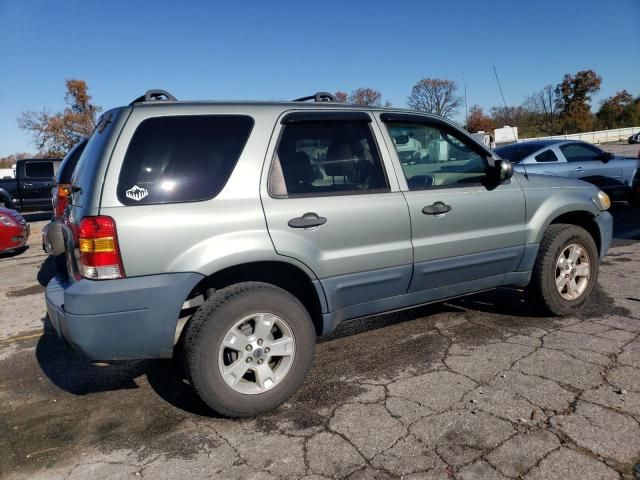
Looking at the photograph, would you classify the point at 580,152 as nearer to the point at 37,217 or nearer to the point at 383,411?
the point at 383,411

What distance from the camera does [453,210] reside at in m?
3.60

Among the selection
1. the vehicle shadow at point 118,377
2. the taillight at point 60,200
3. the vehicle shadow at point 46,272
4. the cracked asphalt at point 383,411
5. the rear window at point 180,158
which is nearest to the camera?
the cracked asphalt at point 383,411

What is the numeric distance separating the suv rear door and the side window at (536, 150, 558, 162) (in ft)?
23.7

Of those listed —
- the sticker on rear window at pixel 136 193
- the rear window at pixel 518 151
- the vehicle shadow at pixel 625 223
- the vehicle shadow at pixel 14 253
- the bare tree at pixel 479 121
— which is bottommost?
the vehicle shadow at pixel 625 223

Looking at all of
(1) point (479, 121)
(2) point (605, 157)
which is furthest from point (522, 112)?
(2) point (605, 157)

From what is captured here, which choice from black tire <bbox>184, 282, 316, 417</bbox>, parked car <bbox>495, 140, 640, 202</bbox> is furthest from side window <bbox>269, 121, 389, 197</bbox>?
parked car <bbox>495, 140, 640, 202</bbox>

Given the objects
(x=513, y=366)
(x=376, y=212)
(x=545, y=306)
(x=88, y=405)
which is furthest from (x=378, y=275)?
(x=88, y=405)

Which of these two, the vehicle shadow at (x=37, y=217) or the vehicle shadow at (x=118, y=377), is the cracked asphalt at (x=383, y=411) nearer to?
the vehicle shadow at (x=118, y=377)

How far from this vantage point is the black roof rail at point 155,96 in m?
3.05

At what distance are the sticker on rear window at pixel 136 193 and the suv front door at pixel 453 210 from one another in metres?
1.73

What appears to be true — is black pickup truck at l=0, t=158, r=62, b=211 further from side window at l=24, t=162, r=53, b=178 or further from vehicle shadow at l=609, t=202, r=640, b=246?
vehicle shadow at l=609, t=202, r=640, b=246

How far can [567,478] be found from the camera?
2227 millimetres

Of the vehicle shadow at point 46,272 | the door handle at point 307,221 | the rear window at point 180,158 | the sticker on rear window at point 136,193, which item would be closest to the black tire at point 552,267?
the door handle at point 307,221

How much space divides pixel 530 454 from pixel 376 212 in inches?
64.8
